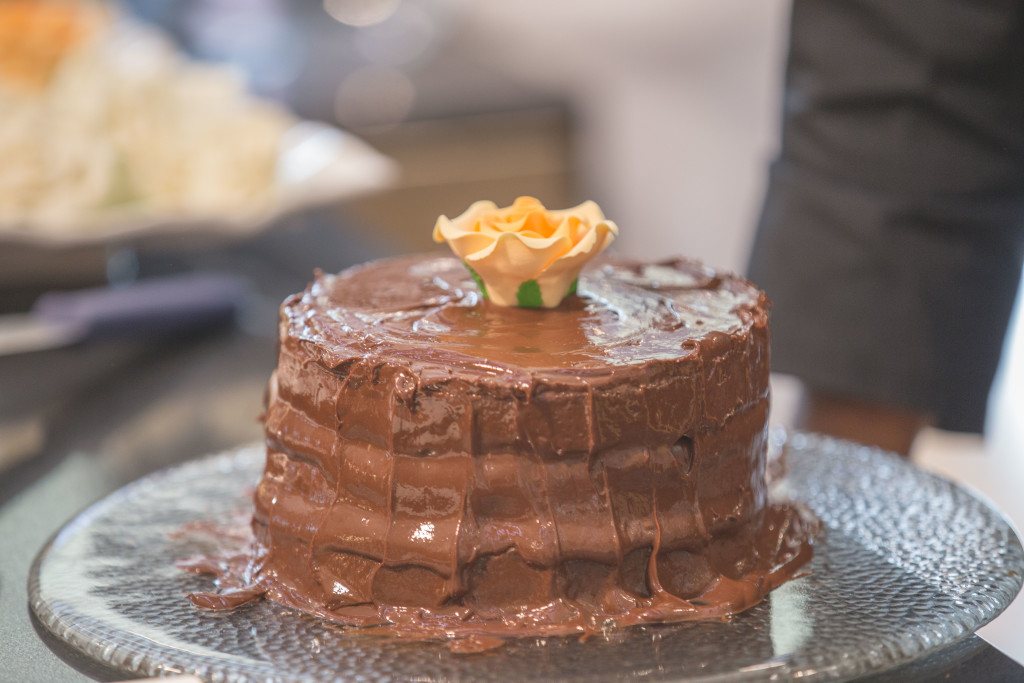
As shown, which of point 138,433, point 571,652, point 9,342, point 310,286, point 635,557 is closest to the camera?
point 571,652

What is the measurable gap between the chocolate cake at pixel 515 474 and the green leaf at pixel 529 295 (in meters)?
0.03

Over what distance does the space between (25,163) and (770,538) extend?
64.1 inches

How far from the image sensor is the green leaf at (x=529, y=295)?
1227 millimetres

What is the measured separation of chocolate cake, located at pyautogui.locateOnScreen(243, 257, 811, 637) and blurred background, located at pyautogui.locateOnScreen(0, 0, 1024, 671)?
12.4 inches

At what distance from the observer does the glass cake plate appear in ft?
3.21

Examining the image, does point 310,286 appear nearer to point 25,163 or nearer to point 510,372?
point 510,372

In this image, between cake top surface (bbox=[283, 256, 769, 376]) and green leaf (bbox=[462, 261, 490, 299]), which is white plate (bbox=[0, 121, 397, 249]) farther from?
green leaf (bbox=[462, 261, 490, 299])

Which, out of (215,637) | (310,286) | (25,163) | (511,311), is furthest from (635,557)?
(25,163)

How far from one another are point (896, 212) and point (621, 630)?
941mm

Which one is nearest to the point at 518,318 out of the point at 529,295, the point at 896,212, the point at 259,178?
the point at 529,295

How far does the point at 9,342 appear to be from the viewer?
2.13 m

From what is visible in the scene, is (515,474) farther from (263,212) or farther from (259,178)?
(259,178)

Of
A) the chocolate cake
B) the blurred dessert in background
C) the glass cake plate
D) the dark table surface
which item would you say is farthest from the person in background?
the blurred dessert in background

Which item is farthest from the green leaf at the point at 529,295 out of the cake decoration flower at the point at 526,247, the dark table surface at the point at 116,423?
the dark table surface at the point at 116,423
